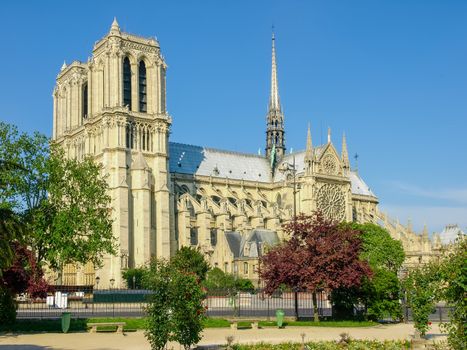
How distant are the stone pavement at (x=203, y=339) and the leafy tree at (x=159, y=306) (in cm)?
313

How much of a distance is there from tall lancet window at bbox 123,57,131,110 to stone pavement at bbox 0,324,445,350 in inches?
2194

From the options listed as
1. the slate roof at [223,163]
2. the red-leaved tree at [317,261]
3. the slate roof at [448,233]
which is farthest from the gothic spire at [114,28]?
the slate roof at [448,233]

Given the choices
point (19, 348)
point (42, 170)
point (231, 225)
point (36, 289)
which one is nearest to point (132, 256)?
point (231, 225)

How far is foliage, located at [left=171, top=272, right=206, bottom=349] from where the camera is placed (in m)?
24.6

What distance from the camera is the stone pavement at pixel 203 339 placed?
28.1 m

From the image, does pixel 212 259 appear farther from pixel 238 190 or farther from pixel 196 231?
pixel 238 190

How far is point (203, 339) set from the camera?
31.2m

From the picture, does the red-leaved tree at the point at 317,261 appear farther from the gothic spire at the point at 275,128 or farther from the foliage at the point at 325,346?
the gothic spire at the point at 275,128

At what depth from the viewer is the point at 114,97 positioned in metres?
85.4

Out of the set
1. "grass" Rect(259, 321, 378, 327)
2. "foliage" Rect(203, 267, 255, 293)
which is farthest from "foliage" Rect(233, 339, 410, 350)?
"foliage" Rect(203, 267, 255, 293)

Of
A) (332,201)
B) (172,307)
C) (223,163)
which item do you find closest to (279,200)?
(332,201)

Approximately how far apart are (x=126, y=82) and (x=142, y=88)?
91.7 inches

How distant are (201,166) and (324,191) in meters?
18.9

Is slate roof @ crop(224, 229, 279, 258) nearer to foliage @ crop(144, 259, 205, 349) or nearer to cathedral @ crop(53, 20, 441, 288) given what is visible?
cathedral @ crop(53, 20, 441, 288)
